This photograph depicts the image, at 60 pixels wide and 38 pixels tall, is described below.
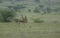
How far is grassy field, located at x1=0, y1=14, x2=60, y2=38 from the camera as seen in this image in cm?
152

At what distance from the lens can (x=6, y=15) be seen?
1543 millimetres

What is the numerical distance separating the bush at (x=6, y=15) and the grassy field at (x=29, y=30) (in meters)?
0.06

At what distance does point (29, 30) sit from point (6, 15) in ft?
1.10

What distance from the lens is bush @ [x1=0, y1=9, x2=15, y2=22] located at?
154cm

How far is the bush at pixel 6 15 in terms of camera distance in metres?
1.54

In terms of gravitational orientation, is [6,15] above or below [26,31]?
above

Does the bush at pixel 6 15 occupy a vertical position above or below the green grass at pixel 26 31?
above

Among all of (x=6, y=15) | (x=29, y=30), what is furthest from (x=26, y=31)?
(x=6, y=15)

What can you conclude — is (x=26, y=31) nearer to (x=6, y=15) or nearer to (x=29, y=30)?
(x=29, y=30)

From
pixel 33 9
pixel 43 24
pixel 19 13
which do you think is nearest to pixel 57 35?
pixel 43 24

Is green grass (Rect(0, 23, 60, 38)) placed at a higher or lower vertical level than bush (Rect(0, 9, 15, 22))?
lower

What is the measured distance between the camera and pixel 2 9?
1.55 metres

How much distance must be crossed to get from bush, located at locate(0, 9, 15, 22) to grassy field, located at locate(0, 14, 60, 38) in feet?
0.20

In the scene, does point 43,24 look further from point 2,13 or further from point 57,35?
point 2,13
